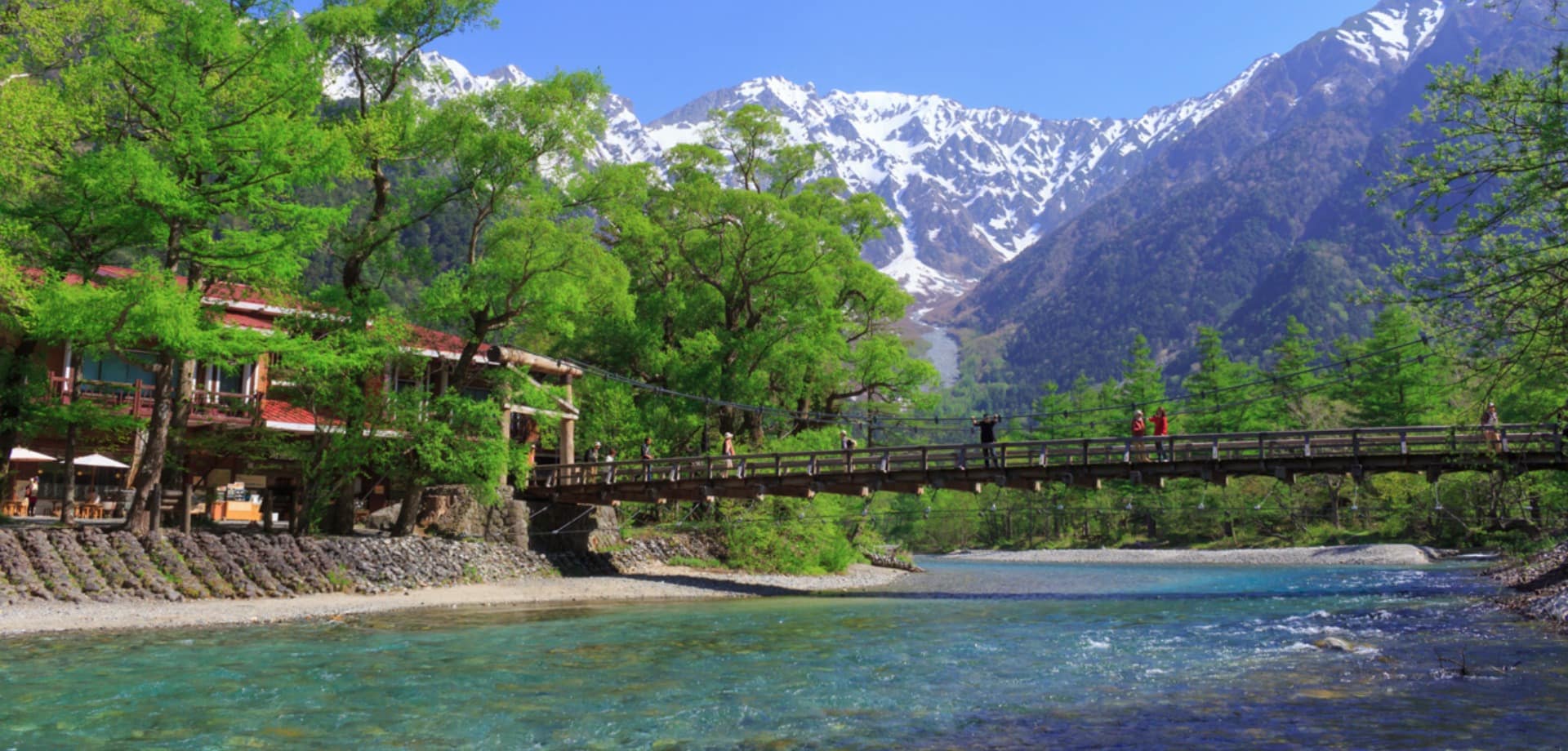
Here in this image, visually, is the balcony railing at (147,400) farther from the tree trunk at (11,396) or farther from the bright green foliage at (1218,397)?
the bright green foliage at (1218,397)

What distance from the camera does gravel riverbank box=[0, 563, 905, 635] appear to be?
17422mm

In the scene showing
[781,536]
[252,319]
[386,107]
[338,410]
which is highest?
[386,107]

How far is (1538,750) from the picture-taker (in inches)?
350

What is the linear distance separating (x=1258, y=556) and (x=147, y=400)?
49989 mm

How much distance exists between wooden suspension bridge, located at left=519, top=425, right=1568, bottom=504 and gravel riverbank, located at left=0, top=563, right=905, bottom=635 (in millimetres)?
2741

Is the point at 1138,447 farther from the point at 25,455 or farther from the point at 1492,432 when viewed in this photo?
the point at 25,455

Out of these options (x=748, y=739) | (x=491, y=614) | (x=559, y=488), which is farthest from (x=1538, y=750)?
(x=559, y=488)

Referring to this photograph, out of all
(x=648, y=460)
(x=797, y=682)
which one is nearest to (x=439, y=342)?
(x=648, y=460)

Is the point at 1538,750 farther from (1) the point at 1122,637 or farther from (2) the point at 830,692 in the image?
(1) the point at 1122,637

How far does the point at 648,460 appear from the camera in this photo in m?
30.8

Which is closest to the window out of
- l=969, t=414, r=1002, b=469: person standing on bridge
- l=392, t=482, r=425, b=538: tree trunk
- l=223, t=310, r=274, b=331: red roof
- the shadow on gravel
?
l=223, t=310, r=274, b=331: red roof

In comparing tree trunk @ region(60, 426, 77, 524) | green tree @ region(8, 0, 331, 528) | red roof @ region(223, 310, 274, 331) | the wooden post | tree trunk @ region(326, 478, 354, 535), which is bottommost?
tree trunk @ region(326, 478, 354, 535)

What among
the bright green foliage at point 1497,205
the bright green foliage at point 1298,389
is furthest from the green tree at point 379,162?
the bright green foliage at point 1298,389

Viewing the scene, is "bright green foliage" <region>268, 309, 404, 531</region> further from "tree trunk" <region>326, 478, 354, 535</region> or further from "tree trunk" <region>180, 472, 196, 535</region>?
"tree trunk" <region>180, 472, 196, 535</region>
